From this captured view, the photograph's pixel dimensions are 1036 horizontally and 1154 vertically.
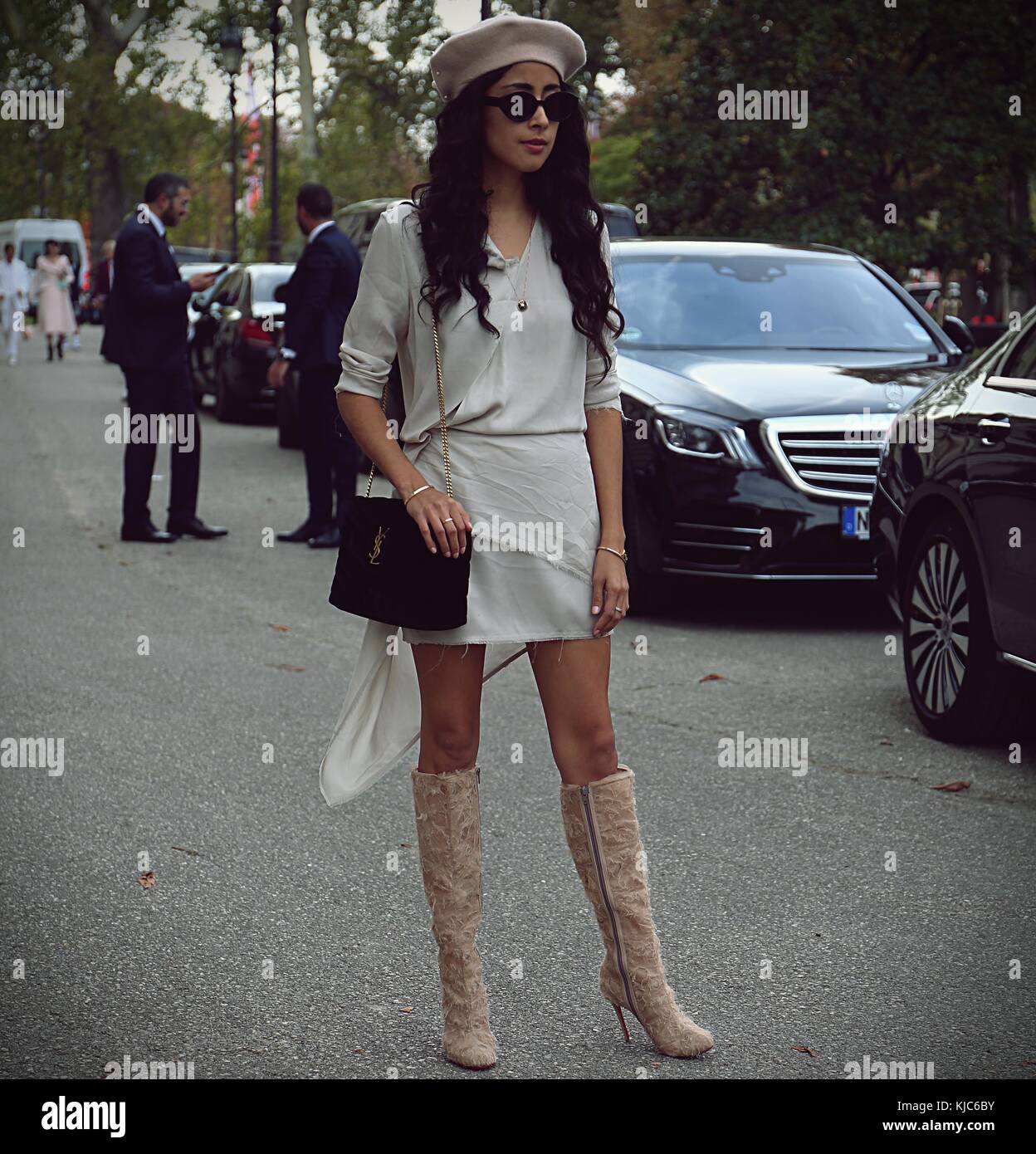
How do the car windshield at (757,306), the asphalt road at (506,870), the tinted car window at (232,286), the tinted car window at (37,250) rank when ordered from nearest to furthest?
the asphalt road at (506,870) < the car windshield at (757,306) < the tinted car window at (232,286) < the tinted car window at (37,250)

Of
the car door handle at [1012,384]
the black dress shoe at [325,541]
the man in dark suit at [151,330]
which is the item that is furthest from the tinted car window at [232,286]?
the car door handle at [1012,384]

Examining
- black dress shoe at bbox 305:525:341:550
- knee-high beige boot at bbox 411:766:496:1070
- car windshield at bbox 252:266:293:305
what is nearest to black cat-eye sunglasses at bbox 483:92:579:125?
knee-high beige boot at bbox 411:766:496:1070

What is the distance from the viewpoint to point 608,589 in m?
3.50

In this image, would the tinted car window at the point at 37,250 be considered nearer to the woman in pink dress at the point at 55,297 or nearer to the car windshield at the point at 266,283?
the woman in pink dress at the point at 55,297

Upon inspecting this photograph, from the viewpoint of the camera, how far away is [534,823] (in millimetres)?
5312

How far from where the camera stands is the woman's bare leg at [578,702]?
3.51 metres

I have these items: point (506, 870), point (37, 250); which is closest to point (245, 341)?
point (506, 870)

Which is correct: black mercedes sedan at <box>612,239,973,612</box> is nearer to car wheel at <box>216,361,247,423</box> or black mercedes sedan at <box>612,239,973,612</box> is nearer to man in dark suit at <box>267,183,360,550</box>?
man in dark suit at <box>267,183,360,550</box>

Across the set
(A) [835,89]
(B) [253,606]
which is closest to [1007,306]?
(A) [835,89]

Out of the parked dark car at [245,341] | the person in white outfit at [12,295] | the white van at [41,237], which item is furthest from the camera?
the white van at [41,237]

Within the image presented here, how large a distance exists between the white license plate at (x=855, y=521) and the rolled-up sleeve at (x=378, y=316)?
5.07 metres

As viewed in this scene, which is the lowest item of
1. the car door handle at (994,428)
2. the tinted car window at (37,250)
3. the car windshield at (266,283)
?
the car door handle at (994,428)

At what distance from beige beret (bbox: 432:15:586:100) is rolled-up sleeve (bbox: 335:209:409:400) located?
0.30 meters

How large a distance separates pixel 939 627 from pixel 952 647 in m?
0.13
